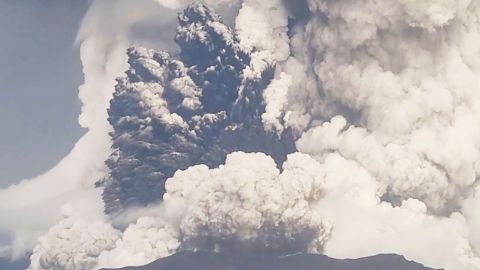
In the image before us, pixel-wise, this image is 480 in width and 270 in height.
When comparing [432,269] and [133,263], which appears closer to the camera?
[133,263]

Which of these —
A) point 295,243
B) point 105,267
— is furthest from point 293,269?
point 105,267

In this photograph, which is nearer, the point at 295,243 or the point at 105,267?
the point at 295,243

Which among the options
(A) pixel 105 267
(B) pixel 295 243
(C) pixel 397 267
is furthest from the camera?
(C) pixel 397 267

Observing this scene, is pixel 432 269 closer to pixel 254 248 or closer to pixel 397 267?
pixel 397 267

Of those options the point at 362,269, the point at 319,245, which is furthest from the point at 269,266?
the point at 362,269

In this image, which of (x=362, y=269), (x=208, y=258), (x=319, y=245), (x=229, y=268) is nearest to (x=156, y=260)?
(x=208, y=258)

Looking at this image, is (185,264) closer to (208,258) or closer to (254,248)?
(208,258)

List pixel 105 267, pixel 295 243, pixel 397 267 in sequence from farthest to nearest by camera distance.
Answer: pixel 397 267 < pixel 105 267 < pixel 295 243
